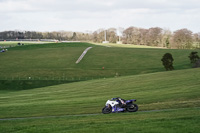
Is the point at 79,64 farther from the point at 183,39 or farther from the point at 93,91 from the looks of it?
the point at 183,39

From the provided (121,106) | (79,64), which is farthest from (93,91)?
(79,64)

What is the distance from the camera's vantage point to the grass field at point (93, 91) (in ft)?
63.7

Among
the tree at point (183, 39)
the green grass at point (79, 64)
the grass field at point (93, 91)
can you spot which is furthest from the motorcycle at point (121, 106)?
the tree at point (183, 39)

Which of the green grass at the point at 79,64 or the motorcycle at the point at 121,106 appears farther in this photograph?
the green grass at the point at 79,64

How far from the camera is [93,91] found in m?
52.7

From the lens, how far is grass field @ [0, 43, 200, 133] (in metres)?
19.4

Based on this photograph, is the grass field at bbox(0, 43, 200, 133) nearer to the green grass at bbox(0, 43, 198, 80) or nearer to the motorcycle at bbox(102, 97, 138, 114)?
the green grass at bbox(0, 43, 198, 80)

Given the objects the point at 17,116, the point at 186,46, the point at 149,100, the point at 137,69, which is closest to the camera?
the point at 17,116

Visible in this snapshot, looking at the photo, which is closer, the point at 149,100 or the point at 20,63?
the point at 149,100

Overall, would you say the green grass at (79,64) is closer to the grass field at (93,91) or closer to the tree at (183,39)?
the grass field at (93,91)

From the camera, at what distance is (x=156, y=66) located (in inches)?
4136

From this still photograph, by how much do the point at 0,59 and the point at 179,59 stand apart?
71238mm

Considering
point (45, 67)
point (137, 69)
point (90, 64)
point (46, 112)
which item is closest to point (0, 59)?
point (45, 67)

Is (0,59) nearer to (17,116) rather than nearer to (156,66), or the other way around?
(156,66)
